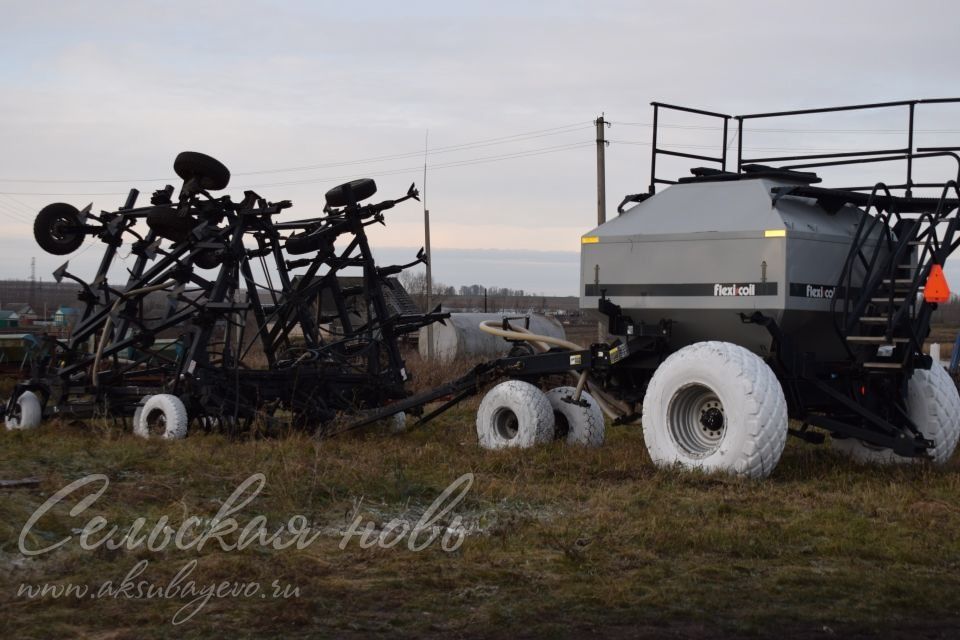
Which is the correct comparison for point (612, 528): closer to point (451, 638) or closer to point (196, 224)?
point (451, 638)

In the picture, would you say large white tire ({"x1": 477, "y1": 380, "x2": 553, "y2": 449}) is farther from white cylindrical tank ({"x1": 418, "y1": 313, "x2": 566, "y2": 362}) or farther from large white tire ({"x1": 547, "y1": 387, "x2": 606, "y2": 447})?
white cylindrical tank ({"x1": 418, "y1": 313, "x2": 566, "y2": 362})

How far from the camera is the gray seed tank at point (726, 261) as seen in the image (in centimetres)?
1062

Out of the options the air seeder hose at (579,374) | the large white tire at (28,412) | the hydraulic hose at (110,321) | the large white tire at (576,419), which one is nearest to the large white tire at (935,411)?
the air seeder hose at (579,374)

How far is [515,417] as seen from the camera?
42.1 ft

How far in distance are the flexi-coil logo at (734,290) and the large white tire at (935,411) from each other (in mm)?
2035

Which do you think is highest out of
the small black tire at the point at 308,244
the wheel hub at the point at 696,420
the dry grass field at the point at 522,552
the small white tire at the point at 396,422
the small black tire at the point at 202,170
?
the small black tire at the point at 202,170

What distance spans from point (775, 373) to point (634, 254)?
182 cm

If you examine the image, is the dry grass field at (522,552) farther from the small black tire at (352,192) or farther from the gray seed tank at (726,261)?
the small black tire at (352,192)

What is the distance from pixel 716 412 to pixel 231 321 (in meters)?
5.94

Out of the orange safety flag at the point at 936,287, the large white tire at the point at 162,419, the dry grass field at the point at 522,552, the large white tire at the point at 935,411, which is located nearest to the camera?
the dry grass field at the point at 522,552

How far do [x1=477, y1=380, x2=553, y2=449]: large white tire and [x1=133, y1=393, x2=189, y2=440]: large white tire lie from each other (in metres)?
3.34

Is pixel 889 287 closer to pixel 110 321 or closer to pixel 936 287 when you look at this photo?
pixel 936 287

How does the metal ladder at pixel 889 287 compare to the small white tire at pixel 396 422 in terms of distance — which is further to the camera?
the small white tire at pixel 396 422

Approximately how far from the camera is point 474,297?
388ft
